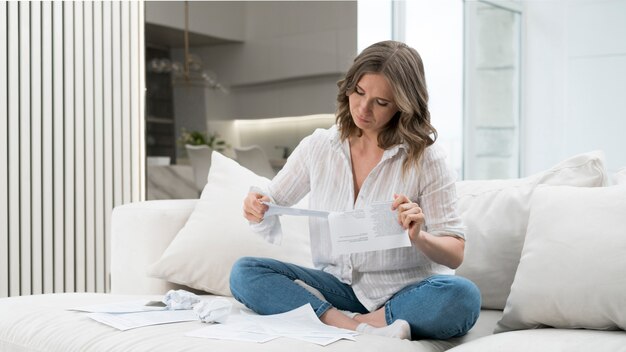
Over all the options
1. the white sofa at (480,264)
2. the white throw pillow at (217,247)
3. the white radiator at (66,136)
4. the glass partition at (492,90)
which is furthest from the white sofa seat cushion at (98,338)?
the glass partition at (492,90)

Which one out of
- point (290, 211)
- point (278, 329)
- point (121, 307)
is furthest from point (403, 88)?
point (121, 307)

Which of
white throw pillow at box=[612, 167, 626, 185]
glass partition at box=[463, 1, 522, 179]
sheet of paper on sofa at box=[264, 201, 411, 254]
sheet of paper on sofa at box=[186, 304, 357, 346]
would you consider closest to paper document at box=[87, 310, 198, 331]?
Answer: sheet of paper on sofa at box=[186, 304, 357, 346]

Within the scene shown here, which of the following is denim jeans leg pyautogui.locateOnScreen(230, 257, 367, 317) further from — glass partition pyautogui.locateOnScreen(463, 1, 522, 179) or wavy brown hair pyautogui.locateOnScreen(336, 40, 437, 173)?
glass partition pyautogui.locateOnScreen(463, 1, 522, 179)

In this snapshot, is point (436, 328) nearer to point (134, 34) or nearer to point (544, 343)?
point (544, 343)

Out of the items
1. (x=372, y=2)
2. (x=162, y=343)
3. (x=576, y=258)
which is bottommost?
(x=162, y=343)

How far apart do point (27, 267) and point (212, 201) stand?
53.2 inches

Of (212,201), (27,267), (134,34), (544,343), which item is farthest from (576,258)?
(134,34)

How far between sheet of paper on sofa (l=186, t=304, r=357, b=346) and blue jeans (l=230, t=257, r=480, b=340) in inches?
2.5

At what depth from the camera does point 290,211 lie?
1.91m

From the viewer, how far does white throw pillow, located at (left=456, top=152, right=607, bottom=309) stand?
2.12 meters

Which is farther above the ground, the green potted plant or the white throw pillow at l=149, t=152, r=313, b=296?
the green potted plant

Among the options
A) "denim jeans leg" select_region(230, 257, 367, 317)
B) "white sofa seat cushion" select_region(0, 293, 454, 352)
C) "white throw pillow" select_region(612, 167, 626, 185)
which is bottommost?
"white sofa seat cushion" select_region(0, 293, 454, 352)

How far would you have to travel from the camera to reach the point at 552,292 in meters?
1.77

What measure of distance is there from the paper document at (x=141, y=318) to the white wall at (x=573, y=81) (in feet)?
14.5
